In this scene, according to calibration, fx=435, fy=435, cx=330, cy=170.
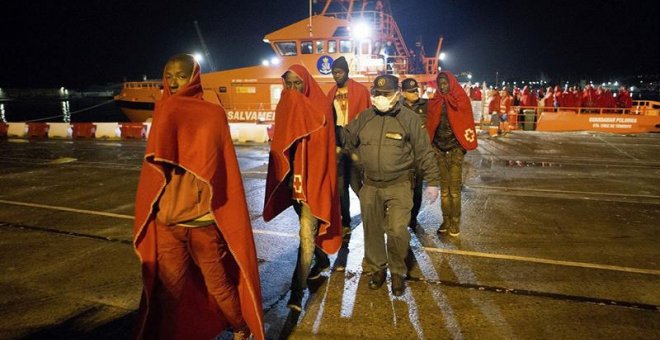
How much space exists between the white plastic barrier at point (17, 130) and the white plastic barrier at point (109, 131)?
134 inches

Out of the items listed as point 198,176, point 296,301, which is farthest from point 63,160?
point 198,176

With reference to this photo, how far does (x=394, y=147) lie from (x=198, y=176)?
180 centimetres

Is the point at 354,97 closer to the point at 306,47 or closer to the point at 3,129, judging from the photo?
the point at 306,47

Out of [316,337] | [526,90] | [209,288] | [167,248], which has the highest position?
[526,90]

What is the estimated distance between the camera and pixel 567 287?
3.78 meters

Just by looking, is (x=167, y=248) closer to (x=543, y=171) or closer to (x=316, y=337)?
(x=316, y=337)

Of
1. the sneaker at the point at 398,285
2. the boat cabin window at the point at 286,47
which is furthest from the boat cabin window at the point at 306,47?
the sneaker at the point at 398,285

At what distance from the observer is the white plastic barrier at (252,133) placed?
14.5 meters

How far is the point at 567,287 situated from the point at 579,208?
3.06 metres

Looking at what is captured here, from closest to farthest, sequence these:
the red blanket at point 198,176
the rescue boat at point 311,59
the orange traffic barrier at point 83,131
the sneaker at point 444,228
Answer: the red blanket at point 198,176
the sneaker at point 444,228
the orange traffic barrier at point 83,131
the rescue boat at point 311,59

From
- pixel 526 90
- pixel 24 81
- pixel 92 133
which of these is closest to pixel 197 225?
pixel 92 133

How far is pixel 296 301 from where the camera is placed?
343 cm

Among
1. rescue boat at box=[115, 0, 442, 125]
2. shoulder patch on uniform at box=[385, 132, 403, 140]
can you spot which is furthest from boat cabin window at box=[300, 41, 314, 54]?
shoulder patch on uniform at box=[385, 132, 403, 140]

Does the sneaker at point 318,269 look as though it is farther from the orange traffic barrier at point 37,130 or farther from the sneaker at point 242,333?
the orange traffic barrier at point 37,130
